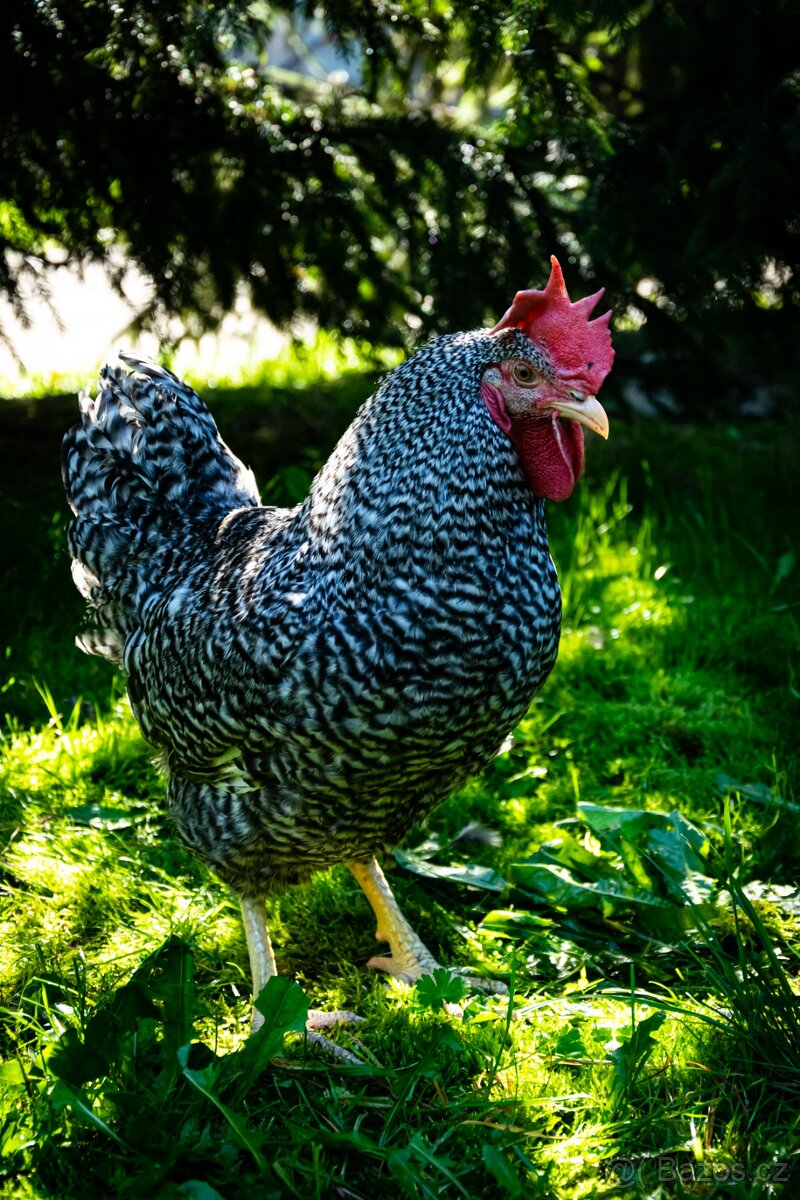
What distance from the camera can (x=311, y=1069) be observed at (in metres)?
2.78

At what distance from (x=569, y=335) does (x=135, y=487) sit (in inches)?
64.7

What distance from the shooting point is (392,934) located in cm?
347

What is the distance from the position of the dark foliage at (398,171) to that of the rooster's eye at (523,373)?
1599 millimetres

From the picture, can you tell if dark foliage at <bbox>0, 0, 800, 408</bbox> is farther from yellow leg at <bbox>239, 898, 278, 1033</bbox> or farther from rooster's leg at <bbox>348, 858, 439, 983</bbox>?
yellow leg at <bbox>239, 898, 278, 1033</bbox>

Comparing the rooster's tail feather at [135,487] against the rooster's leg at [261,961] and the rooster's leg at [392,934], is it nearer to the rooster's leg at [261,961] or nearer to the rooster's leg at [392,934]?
the rooster's leg at [261,961]

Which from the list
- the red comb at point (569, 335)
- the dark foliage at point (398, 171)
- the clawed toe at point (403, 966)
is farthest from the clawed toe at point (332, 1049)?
the dark foliage at point (398, 171)

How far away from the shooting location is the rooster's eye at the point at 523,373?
2908 mm

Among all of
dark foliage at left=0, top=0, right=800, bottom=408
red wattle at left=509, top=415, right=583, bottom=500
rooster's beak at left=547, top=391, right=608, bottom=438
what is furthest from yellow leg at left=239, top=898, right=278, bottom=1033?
dark foliage at left=0, top=0, right=800, bottom=408

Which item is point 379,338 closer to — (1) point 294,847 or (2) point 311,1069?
(1) point 294,847

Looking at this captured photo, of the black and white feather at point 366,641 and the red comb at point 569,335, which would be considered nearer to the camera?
the black and white feather at point 366,641

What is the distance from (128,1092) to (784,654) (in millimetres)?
3262

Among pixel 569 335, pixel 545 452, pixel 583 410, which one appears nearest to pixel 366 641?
pixel 545 452

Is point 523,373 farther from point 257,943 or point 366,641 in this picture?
point 257,943

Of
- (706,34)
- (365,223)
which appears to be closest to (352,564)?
(365,223)
